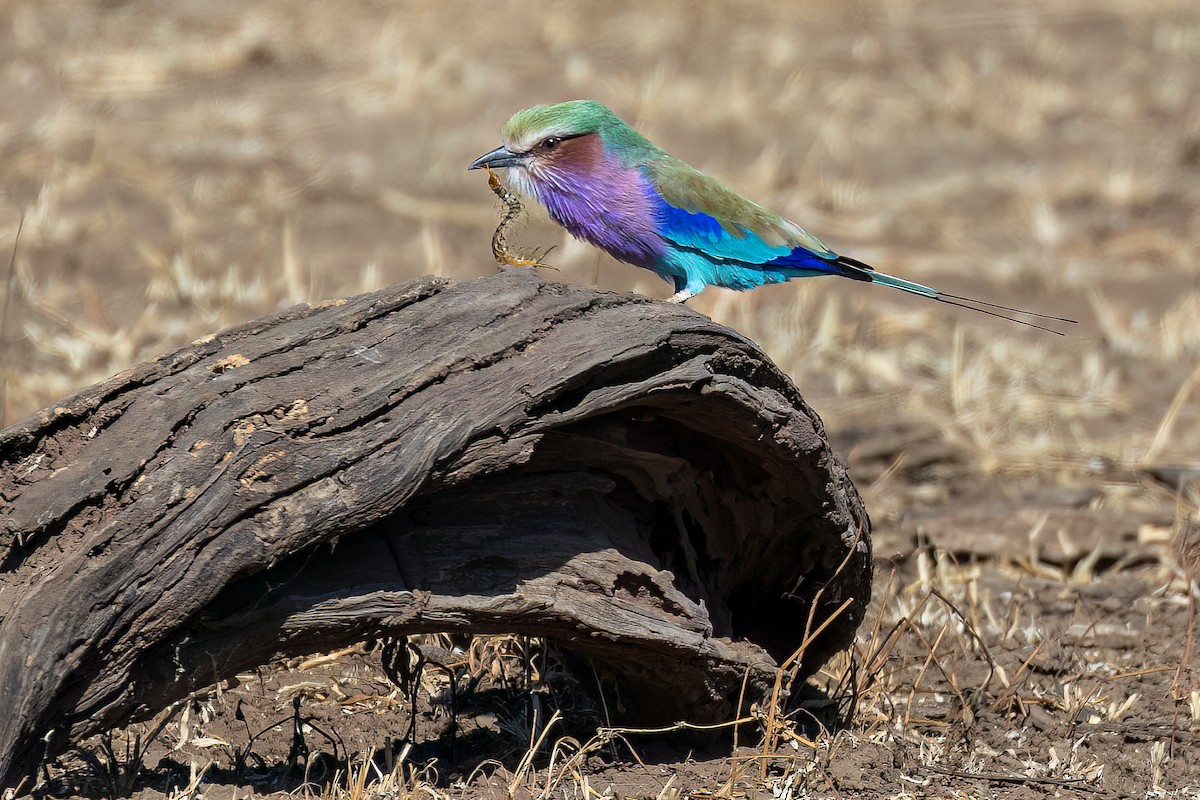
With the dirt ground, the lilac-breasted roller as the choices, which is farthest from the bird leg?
the dirt ground

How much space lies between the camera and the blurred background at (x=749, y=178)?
6184 mm

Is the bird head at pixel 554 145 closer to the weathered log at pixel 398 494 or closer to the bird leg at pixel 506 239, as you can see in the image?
the bird leg at pixel 506 239

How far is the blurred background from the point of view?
618 cm

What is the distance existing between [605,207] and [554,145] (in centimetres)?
20

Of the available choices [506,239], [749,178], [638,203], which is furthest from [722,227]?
[749,178]

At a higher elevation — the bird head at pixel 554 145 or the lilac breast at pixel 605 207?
the bird head at pixel 554 145

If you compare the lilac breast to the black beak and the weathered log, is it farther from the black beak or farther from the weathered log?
the weathered log

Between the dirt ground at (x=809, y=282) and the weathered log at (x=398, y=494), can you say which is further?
the dirt ground at (x=809, y=282)

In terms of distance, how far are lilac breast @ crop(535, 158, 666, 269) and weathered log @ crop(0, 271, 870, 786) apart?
949 millimetres

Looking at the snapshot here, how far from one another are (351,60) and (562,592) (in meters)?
8.23

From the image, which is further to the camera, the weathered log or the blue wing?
the blue wing

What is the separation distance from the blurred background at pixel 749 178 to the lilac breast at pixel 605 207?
0.12 metres

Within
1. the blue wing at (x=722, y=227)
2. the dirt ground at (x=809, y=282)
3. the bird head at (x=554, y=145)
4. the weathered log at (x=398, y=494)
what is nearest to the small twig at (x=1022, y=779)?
the dirt ground at (x=809, y=282)

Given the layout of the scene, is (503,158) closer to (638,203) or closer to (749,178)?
(638,203)
